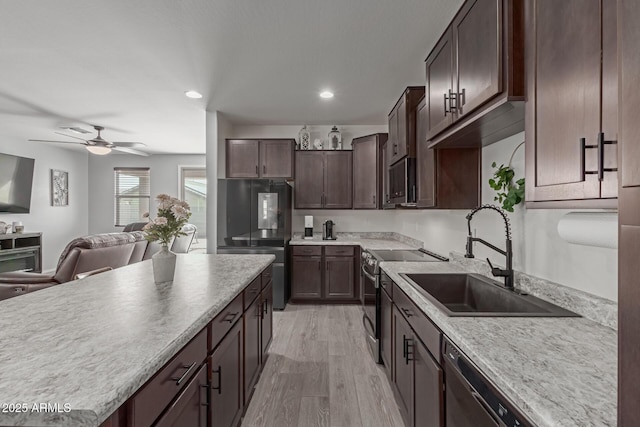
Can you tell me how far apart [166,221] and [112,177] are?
6.92 metres

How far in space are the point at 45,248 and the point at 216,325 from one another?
709 cm

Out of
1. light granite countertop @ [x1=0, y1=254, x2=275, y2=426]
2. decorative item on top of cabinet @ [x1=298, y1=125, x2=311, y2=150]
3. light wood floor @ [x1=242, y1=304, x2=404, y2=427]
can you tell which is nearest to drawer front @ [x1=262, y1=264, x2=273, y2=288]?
light granite countertop @ [x1=0, y1=254, x2=275, y2=426]

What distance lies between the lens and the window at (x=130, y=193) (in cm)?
717

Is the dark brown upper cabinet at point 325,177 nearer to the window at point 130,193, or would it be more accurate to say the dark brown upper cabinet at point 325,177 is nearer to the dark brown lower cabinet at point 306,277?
the dark brown lower cabinet at point 306,277

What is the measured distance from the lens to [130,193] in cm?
719

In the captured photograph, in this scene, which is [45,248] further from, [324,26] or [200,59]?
[324,26]

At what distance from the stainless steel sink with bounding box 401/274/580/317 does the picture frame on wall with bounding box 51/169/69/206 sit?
7561mm

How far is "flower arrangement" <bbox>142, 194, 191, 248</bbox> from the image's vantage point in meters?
1.65

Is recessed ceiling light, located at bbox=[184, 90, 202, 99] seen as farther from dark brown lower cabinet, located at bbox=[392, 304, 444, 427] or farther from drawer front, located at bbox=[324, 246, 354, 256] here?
dark brown lower cabinet, located at bbox=[392, 304, 444, 427]

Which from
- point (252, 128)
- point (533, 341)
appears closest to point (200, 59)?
point (252, 128)

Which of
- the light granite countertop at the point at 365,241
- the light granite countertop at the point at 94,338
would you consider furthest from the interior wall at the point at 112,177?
the light granite countertop at the point at 94,338

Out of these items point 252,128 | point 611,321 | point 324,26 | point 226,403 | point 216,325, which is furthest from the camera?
point 252,128

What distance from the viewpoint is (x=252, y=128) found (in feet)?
16.0

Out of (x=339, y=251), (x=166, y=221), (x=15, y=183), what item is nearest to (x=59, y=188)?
(x=15, y=183)
